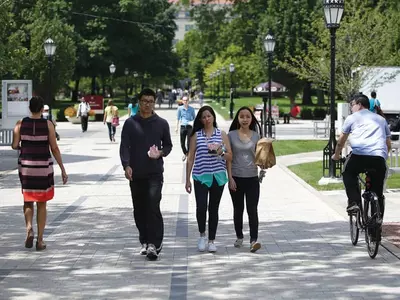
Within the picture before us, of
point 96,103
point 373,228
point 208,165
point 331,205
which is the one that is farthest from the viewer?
point 96,103

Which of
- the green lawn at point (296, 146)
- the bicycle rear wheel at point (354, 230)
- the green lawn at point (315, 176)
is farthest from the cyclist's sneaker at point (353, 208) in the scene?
the green lawn at point (296, 146)

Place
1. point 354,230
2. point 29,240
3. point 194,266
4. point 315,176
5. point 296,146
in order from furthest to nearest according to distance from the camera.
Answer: point 296,146 → point 315,176 → point 354,230 → point 29,240 → point 194,266

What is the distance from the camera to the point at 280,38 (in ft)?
218

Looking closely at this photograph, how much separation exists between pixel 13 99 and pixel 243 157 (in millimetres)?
18496

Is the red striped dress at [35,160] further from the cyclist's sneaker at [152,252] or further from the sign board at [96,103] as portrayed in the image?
the sign board at [96,103]

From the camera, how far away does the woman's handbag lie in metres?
9.81

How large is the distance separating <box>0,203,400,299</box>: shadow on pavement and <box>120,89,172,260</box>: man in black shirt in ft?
1.11

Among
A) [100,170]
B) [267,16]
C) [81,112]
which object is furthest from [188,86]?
[100,170]

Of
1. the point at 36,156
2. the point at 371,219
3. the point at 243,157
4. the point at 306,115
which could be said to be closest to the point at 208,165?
the point at 243,157

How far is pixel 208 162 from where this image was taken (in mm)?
9922

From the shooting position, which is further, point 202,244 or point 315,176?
point 315,176

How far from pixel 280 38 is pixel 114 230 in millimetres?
55793

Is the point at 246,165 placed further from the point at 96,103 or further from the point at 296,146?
the point at 96,103

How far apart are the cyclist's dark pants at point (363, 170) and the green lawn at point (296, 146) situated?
16384mm
